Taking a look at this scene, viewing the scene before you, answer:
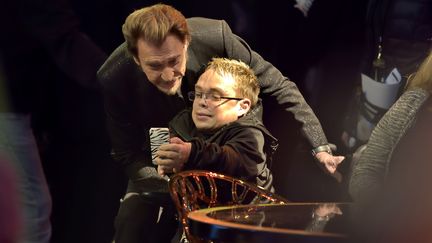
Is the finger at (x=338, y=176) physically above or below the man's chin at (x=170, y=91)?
below

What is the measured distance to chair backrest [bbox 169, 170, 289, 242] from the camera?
8.52 ft

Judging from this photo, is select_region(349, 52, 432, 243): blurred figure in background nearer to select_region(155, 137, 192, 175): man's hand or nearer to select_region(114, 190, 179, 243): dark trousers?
select_region(155, 137, 192, 175): man's hand

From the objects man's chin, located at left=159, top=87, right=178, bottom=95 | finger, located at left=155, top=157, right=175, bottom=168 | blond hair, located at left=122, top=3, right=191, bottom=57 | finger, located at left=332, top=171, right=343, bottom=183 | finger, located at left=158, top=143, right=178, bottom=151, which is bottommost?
finger, located at left=332, top=171, right=343, bottom=183

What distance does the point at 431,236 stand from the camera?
1798 mm

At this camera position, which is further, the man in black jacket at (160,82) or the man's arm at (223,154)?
the man in black jacket at (160,82)

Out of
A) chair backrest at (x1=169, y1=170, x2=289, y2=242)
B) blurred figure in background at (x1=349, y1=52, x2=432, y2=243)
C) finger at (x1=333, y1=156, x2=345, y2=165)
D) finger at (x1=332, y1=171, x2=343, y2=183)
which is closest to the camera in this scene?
blurred figure in background at (x1=349, y1=52, x2=432, y2=243)

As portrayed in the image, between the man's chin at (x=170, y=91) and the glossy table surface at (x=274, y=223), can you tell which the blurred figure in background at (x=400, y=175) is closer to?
the glossy table surface at (x=274, y=223)

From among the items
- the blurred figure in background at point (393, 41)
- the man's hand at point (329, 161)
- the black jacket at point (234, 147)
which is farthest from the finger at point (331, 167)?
the blurred figure in background at point (393, 41)

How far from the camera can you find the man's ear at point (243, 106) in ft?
9.87

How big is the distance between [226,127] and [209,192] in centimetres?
24

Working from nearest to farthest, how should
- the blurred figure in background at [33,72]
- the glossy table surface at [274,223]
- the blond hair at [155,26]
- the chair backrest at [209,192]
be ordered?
1. the glossy table surface at [274,223]
2. the chair backrest at [209,192]
3. the blond hair at [155,26]
4. the blurred figure in background at [33,72]

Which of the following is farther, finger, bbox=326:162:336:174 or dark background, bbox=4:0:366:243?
dark background, bbox=4:0:366:243

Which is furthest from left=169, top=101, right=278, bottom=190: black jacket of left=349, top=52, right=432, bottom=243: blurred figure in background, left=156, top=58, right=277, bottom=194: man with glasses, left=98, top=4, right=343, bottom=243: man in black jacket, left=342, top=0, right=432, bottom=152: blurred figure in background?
left=342, top=0, right=432, bottom=152: blurred figure in background

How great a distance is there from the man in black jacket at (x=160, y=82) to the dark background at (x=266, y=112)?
0.57 feet
